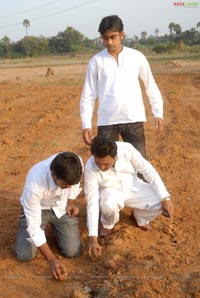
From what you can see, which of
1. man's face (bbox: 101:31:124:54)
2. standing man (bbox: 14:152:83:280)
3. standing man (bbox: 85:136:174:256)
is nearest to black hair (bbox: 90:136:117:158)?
standing man (bbox: 85:136:174:256)

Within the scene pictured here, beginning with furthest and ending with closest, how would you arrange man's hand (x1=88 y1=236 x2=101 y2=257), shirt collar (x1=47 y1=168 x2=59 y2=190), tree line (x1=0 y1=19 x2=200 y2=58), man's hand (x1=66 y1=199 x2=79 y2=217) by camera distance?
tree line (x1=0 y1=19 x2=200 y2=58) < man's hand (x1=66 y1=199 x2=79 y2=217) < shirt collar (x1=47 y1=168 x2=59 y2=190) < man's hand (x1=88 y1=236 x2=101 y2=257)

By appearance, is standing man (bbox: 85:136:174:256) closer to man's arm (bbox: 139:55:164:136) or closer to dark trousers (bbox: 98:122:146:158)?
dark trousers (bbox: 98:122:146:158)

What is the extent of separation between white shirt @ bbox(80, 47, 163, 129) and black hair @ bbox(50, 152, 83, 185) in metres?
1.05

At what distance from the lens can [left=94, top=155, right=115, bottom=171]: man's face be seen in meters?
3.91

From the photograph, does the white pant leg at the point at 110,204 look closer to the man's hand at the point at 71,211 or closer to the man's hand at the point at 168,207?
the man's hand at the point at 71,211

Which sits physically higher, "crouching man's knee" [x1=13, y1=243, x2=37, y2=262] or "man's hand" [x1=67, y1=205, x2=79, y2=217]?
"man's hand" [x1=67, y1=205, x2=79, y2=217]

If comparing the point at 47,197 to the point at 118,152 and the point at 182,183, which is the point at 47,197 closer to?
the point at 118,152

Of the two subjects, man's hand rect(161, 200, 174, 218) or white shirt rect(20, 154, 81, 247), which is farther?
man's hand rect(161, 200, 174, 218)

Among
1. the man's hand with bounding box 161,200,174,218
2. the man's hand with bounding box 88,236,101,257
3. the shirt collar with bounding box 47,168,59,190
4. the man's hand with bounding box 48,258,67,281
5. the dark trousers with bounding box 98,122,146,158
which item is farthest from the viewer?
the dark trousers with bounding box 98,122,146,158

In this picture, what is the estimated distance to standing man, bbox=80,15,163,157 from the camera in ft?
14.6

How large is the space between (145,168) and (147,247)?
736 mm

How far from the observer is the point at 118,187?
4.43 meters

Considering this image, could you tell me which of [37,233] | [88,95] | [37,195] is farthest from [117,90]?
[37,233]

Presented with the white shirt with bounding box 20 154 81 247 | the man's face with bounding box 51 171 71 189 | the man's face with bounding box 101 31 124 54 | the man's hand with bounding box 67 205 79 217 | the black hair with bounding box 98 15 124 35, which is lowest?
the man's hand with bounding box 67 205 79 217
